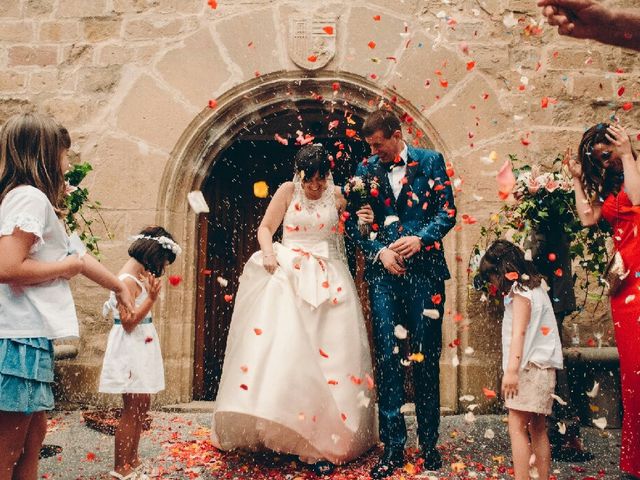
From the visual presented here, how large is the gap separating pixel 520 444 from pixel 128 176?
3.73 meters

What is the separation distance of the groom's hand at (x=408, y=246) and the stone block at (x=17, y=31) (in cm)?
394

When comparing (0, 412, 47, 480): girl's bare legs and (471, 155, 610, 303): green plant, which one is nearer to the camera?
(0, 412, 47, 480): girl's bare legs

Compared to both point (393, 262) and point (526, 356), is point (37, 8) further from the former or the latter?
point (526, 356)

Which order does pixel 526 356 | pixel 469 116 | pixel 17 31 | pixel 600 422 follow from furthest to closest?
pixel 17 31 < pixel 469 116 < pixel 600 422 < pixel 526 356

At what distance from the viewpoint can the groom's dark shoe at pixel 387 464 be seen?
3186 millimetres

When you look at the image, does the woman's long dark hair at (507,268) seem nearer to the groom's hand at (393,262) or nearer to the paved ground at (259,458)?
the groom's hand at (393,262)

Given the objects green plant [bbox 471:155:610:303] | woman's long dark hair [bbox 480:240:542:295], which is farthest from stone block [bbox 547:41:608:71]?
Answer: woman's long dark hair [bbox 480:240:542:295]

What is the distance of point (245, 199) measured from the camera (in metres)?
6.25

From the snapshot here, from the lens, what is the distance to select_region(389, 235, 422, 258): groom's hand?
11.3ft

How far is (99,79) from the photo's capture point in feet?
17.4

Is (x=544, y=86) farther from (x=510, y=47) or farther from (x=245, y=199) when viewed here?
(x=245, y=199)

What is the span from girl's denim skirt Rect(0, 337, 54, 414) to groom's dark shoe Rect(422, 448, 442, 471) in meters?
2.00

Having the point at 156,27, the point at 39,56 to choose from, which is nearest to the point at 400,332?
the point at 156,27

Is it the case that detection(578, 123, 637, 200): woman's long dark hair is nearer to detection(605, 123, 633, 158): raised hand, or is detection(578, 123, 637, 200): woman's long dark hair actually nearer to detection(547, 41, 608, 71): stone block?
detection(605, 123, 633, 158): raised hand
